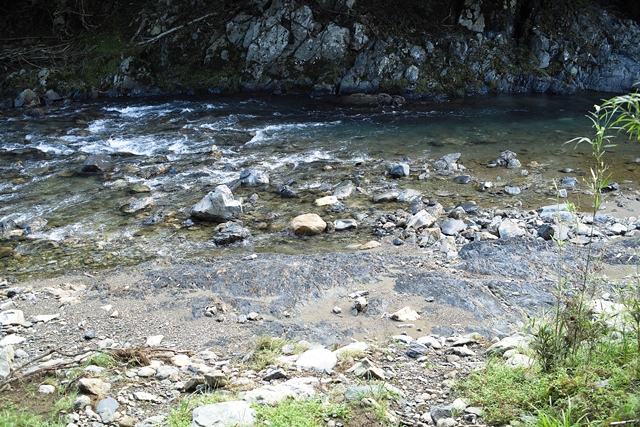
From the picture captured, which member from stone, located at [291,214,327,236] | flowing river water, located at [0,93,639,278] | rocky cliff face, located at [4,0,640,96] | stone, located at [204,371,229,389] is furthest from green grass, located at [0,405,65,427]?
rocky cliff face, located at [4,0,640,96]

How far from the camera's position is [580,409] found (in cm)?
324

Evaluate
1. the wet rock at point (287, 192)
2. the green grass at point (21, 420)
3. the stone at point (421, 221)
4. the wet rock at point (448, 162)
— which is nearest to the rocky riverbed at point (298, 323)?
the green grass at point (21, 420)

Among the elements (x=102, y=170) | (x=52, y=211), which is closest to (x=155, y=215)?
(x=52, y=211)

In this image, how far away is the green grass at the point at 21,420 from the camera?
363 centimetres

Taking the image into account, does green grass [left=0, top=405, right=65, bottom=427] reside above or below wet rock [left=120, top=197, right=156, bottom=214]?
above

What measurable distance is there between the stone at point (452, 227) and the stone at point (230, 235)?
3198 millimetres

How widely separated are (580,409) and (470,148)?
1079cm

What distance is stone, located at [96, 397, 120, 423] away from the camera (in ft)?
12.5

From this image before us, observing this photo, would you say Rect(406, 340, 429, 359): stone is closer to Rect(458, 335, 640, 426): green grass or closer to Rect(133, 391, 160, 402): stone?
Rect(458, 335, 640, 426): green grass

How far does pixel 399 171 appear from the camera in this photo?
11.4m

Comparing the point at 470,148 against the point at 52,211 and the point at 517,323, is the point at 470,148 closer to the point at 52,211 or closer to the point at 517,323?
the point at 517,323

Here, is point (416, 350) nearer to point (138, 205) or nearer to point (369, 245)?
point (369, 245)

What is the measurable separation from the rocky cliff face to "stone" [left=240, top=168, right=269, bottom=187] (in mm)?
9168

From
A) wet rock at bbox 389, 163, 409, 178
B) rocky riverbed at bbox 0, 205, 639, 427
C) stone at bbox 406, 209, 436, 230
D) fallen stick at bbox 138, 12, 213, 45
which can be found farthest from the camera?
fallen stick at bbox 138, 12, 213, 45
